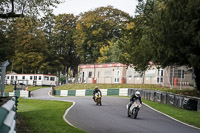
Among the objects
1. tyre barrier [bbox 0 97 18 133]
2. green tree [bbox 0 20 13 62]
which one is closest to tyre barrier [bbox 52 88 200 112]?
tyre barrier [bbox 0 97 18 133]

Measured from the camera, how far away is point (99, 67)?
183 feet

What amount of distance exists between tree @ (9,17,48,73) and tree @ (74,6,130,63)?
9426 mm

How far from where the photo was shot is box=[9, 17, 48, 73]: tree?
69812 mm

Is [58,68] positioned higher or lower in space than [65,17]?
lower

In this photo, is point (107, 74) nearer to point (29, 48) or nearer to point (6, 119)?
point (29, 48)

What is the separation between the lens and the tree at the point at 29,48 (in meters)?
69.8

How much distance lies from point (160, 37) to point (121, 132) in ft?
54.6

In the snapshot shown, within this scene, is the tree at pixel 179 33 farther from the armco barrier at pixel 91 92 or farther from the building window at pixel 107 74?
the building window at pixel 107 74

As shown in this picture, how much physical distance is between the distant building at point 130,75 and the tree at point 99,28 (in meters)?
8.93

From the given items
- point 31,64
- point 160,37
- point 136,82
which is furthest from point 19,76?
point 160,37

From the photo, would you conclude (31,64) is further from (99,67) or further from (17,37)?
(99,67)

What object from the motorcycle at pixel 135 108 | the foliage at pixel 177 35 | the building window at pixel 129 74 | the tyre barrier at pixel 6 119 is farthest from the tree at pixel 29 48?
the tyre barrier at pixel 6 119

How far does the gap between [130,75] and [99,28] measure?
2070 cm

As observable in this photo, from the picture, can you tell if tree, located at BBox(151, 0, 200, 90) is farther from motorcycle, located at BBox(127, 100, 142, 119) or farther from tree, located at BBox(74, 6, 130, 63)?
tree, located at BBox(74, 6, 130, 63)
